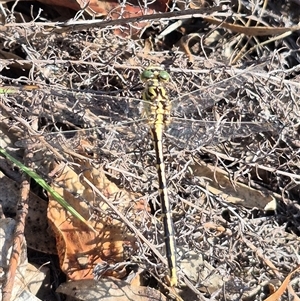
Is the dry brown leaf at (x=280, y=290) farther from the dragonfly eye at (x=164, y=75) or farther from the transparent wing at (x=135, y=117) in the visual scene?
the dragonfly eye at (x=164, y=75)

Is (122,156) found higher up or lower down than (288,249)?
higher up

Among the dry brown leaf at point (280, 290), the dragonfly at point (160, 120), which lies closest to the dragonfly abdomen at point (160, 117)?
the dragonfly at point (160, 120)

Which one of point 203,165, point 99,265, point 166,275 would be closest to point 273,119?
point 203,165

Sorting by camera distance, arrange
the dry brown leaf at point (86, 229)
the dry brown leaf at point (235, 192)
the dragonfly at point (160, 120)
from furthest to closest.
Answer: the dry brown leaf at point (235, 192)
the dragonfly at point (160, 120)
the dry brown leaf at point (86, 229)

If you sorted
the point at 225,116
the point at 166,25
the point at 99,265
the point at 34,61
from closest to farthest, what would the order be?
the point at 99,265 → the point at 34,61 → the point at 225,116 → the point at 166,25

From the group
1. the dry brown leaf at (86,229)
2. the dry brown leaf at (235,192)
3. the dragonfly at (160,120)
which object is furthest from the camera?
the dry brown leaf at (235,192)

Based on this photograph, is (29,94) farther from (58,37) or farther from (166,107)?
(166,107)

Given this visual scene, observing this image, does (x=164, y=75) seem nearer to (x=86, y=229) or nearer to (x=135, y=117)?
(x=135, y=117)

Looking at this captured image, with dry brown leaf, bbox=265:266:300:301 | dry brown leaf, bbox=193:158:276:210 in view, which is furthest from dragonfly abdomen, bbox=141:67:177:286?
dry brown leaf, bbox=265:266:300:301

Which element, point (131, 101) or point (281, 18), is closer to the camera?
point (131, 101)
